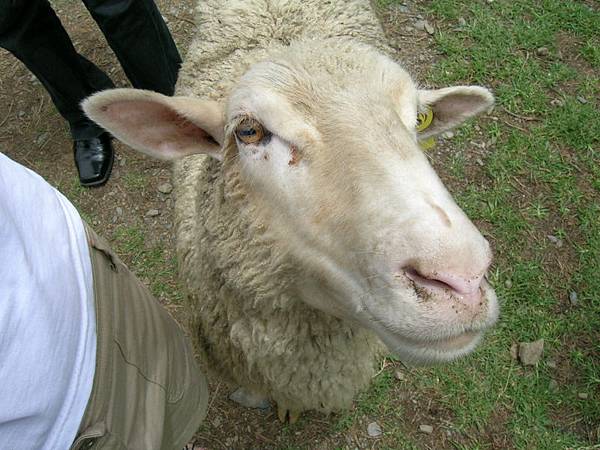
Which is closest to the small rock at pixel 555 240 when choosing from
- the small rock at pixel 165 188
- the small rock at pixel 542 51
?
the small rock at pixel 542 51

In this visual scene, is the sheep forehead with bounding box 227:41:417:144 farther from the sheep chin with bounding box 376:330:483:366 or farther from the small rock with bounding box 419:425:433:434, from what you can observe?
the small rock with bounding box 419:425:433:434

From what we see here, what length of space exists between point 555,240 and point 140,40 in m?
2.92

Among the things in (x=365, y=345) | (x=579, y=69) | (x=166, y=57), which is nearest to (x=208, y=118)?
(x=365, y=345)

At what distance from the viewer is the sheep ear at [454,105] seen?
1.80m

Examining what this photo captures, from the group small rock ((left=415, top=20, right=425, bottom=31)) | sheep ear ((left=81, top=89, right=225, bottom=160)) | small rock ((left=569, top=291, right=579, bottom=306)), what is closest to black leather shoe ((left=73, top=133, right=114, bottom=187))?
sheep ear ((left=81, top=89, right=225, bottom=160))

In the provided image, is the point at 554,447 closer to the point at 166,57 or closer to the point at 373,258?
the point at 373,258

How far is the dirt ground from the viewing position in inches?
108

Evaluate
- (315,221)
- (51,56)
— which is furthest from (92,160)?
(315,221)

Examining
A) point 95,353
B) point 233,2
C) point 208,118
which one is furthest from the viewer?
point 233,2

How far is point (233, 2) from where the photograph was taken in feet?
8.71

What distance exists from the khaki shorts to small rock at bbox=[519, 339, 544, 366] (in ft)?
6.33

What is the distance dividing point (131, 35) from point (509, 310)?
111 inches

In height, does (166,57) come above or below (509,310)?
above

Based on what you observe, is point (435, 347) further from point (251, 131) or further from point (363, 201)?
point (251, 131)
